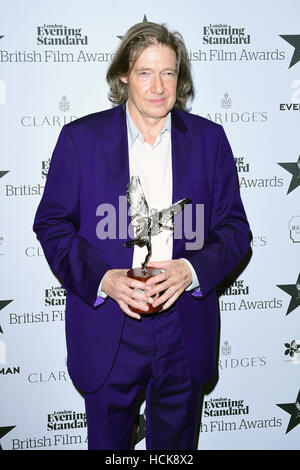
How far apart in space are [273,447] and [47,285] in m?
1.49

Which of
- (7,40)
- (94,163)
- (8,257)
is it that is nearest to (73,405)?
(8,257)

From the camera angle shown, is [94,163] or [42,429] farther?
[42,429]

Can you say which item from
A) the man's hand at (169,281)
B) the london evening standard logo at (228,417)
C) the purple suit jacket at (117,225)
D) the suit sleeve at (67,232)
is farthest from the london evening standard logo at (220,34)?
the london evening standard logo at (228,417)

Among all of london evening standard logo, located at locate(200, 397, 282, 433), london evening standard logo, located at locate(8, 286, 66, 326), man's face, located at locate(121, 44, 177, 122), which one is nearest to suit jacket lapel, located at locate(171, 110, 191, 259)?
man's face, located at locate(121, 44, 177, 122)

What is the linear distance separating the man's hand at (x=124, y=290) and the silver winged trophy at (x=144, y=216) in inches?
2.7

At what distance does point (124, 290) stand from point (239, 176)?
1032mm

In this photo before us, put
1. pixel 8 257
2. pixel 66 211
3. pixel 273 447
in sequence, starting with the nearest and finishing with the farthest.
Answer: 1. pixel 66 211
2. pixel 8 257
3. pixel 273 447

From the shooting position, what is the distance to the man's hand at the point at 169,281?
160 cm

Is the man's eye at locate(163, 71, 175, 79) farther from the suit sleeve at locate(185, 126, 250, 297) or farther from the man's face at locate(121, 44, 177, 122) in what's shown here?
the suit sleeve at locate(185, 126, 250, 297)

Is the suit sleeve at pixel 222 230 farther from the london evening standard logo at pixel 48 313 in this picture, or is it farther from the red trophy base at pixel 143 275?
the london evening standard logo at pixel 48 313

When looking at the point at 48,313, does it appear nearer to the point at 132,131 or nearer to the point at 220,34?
the point at 132,131

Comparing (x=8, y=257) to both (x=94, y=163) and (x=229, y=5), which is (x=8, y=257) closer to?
(x=94, y=163)

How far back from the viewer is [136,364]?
1.80m

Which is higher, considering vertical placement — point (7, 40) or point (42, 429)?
point (7, 40)
